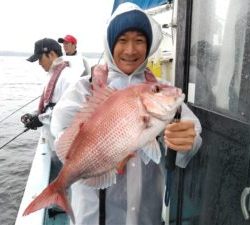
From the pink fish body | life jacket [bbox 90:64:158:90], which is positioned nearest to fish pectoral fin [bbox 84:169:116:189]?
the pink fish body

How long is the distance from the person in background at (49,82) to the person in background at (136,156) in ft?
10.5

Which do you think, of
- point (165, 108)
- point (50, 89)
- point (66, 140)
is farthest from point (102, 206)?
point (50, 89)

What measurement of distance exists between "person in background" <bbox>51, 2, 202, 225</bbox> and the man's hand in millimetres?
348

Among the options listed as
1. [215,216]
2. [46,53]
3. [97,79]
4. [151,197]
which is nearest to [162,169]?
[151,197]

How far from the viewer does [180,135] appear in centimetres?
191

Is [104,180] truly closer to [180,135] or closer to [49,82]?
[180,135]

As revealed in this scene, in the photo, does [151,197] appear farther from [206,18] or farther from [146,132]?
[206,18]

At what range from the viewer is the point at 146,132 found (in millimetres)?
1714

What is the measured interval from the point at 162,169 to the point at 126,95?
1.03 meters

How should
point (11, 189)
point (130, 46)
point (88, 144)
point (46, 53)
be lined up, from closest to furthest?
point (88, 144) → point (130, 46) → point (46, 53) → point (11, 189)

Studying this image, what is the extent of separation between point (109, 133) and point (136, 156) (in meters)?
0.61

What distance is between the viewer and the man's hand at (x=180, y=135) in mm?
1887

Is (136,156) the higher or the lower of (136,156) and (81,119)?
the lower

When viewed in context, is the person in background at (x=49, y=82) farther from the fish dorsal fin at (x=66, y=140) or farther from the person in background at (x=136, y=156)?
the fish dorsal fin at (x=66, y=140)
